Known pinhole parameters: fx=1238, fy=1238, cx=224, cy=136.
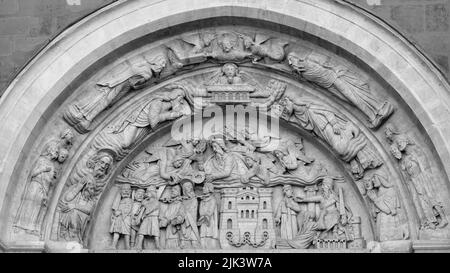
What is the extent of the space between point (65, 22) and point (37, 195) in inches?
90.5

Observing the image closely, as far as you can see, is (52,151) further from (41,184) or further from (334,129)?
(334,129)

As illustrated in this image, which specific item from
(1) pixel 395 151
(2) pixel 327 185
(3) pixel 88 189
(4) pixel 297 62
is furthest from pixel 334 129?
(3) pixel 88 189

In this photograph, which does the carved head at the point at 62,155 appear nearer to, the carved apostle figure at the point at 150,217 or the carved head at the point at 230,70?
the carved apostle figure at the point at 150,217

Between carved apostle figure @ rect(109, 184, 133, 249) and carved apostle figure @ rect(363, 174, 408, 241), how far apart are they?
10.2ft

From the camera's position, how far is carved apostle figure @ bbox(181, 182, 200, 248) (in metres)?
15.9

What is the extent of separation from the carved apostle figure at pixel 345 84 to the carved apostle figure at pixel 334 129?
11.0 inches

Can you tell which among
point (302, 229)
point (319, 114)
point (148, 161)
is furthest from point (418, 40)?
point (148, 161)

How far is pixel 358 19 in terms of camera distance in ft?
51.9

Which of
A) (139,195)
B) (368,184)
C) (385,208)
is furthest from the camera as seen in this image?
(139,195)

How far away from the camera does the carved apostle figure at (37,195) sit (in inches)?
613

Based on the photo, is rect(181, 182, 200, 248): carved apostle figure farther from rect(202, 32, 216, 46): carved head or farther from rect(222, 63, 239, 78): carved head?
rect(202, 32, 216, 46): carved head

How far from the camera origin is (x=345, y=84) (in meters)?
15.9

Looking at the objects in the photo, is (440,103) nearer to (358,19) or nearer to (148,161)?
(358,19)

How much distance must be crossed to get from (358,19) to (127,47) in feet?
9.94
